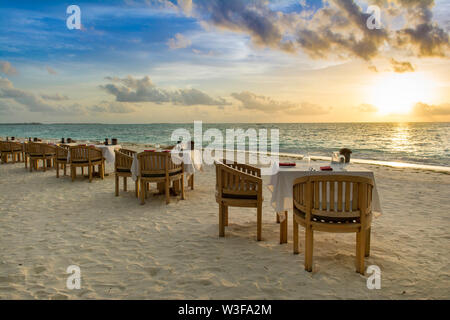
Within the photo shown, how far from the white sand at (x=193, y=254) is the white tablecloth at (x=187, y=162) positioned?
63 centimetres

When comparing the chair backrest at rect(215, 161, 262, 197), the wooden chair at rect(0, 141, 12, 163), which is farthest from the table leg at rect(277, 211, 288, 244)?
the wooden chair at rect(0, 141, 12, 163)

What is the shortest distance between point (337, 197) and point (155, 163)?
372 cm

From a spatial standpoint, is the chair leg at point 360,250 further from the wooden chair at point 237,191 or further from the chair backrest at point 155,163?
the chair backrest at point 155,163

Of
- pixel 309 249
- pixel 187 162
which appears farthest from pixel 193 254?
pixel 187 162

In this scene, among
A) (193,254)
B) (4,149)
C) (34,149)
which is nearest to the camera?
(193,254)

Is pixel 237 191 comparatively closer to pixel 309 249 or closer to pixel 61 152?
pixel 309 249

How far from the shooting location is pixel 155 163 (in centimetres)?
552

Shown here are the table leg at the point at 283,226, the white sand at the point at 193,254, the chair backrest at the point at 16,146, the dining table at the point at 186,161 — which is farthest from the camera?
the chair backrest at the point at 16,146

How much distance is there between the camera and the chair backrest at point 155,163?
5449 mm

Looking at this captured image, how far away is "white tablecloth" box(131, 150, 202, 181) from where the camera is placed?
5.69 metres

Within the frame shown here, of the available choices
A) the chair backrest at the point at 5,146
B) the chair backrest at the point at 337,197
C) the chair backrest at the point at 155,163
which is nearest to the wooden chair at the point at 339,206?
the chair backrest at the point at 337,197

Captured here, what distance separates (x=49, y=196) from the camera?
618 cm

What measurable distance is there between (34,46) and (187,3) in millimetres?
18127
